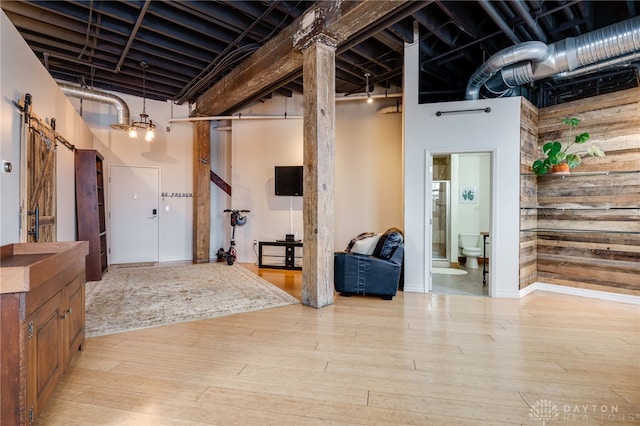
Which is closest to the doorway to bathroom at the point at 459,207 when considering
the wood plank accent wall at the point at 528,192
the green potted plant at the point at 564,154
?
the wood plank accent wall at the point at 528,192

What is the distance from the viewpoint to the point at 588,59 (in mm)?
3660

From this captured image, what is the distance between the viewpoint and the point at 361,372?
227 centimetres

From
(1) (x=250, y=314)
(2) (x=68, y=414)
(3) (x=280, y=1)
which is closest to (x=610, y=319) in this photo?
(1) (x=250, y=314)

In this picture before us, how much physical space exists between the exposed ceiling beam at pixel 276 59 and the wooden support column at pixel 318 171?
282 millimetres

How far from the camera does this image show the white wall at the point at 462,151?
4301 mm

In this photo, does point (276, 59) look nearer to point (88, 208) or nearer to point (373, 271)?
point (373, 271)

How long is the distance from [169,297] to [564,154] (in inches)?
229

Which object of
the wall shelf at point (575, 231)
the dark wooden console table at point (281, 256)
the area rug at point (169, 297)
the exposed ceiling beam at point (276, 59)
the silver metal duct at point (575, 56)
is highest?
the exposed ceiling beam at point (276, 59)

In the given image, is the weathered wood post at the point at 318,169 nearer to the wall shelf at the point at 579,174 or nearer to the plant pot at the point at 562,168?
the wall shelf at the point at 579,174

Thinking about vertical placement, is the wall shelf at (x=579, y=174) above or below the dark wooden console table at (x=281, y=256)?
above

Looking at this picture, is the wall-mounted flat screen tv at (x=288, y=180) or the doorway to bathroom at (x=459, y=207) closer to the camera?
the wall-mounted flat screen tv at (x=288, y=180)

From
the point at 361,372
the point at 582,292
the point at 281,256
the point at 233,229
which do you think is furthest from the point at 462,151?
the point at 233,229

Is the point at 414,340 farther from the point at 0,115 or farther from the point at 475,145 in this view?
the point at 0,115

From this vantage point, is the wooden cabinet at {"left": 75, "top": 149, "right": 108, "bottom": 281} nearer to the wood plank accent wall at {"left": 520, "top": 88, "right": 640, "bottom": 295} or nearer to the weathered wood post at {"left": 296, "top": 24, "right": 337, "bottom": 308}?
the weathered wood post at {"left": 296, "top": 24, "right": 337, "bottom": 308}
